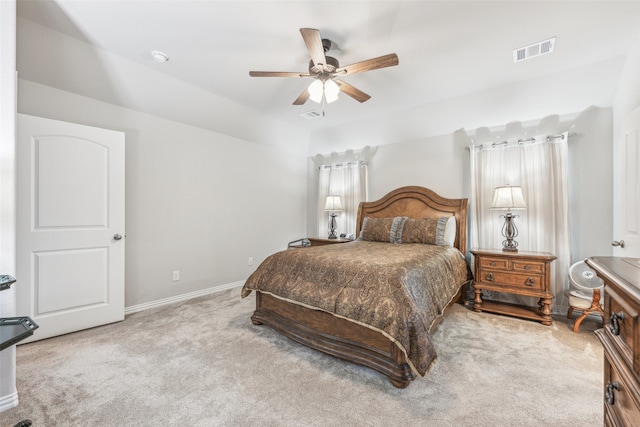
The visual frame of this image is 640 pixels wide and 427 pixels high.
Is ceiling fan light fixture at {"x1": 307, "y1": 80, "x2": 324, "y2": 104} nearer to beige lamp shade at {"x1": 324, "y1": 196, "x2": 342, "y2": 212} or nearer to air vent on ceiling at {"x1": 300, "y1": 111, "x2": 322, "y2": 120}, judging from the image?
air vent on ceiling at {"x1": 300, "y1": 111, "x2": 322, "y2": 120}

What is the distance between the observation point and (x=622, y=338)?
0.88 metres

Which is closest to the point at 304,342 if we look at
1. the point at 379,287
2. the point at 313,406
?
the point at 313,406

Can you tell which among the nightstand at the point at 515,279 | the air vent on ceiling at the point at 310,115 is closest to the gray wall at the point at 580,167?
the nightstand at the point at 515,279

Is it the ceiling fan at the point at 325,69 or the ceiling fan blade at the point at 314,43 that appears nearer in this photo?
the ceiling fan blade at the point at 314,43

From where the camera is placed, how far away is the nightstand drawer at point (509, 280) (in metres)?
3.06

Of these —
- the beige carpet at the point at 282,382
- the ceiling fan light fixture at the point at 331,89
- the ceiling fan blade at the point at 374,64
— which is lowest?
the beige carpet at the point at 282,382

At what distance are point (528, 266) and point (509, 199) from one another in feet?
2.56

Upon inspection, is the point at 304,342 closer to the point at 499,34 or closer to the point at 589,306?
the point at 589,306

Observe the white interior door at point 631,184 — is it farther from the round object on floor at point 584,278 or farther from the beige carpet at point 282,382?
the beige carpet at point 282,382

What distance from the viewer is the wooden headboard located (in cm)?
385

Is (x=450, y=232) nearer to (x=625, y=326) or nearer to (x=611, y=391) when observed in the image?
(x=611, y=391)

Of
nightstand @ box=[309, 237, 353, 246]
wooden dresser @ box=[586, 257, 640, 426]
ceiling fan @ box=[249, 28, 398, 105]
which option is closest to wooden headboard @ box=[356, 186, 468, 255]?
nightstand @ box=[309, 237, 353, 246]

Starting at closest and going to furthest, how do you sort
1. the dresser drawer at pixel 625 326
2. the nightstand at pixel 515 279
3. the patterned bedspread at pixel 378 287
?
the dresser drawer at pixel 625 326
the patterned bedspread at pixel 378 287
the nightstand at pixel 515 279

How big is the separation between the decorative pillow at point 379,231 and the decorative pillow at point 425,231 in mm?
145
